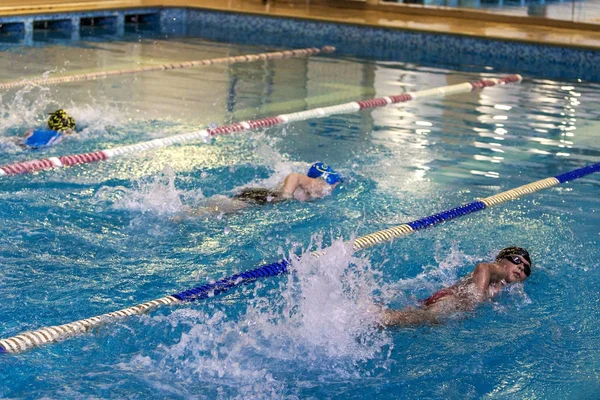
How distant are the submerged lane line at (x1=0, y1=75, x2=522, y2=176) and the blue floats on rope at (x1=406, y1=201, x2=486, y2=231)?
2.48 metres

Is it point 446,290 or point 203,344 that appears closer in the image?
point 203,344

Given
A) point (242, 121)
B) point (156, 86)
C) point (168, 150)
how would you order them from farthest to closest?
point (156, 86)
point (242, 121)
point (168, 150)

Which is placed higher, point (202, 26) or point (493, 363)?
point (202, 26)

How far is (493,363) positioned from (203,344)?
1.29m

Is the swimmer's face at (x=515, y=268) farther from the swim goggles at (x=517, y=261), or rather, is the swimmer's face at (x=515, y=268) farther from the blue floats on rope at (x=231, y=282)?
the blue floats on rope at (x=231, y=282)

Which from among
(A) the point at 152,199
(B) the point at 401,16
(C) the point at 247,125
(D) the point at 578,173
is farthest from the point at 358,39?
(A) the point at 152,199

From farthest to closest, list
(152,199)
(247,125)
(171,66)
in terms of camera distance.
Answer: (171,66) < (247,125) < (152,199)

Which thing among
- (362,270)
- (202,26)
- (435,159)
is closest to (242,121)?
(435,159)

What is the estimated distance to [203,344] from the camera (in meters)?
3.92

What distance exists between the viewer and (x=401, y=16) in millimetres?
15055

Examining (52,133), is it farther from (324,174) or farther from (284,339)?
(284,339)

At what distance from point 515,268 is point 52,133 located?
389 cm

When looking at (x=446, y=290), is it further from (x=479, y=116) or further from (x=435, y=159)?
(x=479, y=116)

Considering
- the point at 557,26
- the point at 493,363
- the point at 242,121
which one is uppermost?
the point at 557,26
